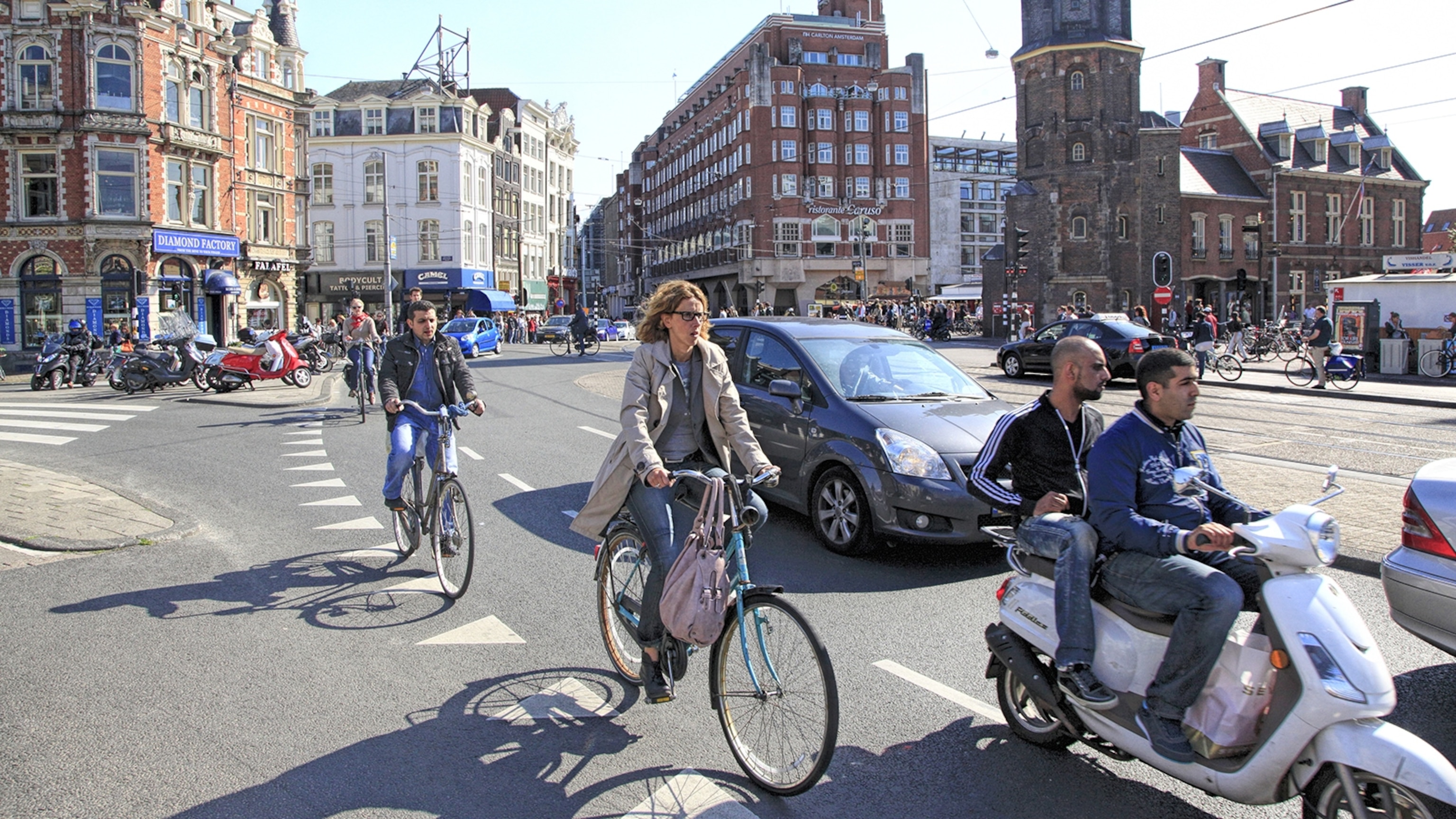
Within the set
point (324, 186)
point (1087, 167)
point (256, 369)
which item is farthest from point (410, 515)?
point (324, 186)

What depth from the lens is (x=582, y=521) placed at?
4449mm

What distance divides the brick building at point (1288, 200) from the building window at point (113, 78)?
5293 centimetres

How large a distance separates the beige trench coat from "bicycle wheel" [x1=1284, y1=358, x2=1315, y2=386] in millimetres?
21122

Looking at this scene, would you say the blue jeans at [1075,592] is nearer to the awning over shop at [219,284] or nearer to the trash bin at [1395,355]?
the trash bin at [1395,355]

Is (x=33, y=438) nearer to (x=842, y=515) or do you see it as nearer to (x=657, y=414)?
(x=842, y=515)

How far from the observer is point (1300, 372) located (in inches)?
987

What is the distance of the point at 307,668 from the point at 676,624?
2285 millimetres

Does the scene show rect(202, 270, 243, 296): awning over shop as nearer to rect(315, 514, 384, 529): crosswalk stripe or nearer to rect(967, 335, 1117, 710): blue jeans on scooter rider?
rect(315, 514, 384, 529): crosswalk stripe

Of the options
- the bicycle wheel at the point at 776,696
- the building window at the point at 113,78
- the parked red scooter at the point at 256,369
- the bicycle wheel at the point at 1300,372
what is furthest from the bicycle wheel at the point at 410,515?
the building window at the point at 113,78

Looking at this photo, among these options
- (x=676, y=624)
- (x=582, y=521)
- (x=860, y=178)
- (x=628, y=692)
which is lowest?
(x=628, y=692)

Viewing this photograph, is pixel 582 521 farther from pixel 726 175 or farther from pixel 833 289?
pixel 726 175

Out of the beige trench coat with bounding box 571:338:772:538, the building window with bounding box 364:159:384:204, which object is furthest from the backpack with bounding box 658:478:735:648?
the building window with bounding box 364:159:384:204

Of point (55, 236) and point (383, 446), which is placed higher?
point (55, 236)

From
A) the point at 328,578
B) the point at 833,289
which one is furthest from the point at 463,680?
the point at 833,289
